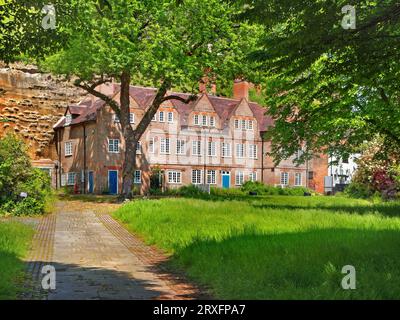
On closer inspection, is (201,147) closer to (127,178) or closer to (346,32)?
(127,178)

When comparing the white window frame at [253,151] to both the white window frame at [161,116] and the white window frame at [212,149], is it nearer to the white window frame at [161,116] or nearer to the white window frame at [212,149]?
the white window frame at [212,149]

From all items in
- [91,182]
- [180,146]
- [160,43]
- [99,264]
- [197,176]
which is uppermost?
[160,43]

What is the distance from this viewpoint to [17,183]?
87.3 ft

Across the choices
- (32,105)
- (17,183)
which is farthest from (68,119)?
(17,183)

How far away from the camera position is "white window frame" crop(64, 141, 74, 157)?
5481cm

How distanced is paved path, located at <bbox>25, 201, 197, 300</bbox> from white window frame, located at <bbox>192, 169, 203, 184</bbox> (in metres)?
34.7

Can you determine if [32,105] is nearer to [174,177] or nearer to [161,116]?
[161,116]

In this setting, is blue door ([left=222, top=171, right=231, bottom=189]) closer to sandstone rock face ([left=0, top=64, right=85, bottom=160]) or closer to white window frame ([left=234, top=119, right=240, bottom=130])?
white window frame ([left=234, top=119, right=240, bottom=130])

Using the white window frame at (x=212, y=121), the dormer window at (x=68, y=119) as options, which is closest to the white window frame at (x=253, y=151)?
the white window frame at (x=212, y=121)

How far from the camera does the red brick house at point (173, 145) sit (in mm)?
51438

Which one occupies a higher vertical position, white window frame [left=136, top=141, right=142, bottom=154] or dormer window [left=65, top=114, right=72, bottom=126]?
dormer window [left=65, top=114, right=72, bottom=126]

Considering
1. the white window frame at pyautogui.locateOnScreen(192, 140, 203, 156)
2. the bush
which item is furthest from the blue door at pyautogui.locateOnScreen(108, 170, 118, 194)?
the bush

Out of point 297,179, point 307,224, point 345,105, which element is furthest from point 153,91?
point 307,224

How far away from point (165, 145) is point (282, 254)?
45.3 meters
